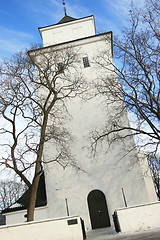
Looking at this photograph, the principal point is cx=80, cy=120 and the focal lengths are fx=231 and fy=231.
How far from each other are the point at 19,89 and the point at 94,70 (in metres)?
8.52

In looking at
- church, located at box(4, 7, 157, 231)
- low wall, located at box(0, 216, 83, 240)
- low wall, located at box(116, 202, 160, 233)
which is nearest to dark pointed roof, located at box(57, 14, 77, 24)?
church, located at box(4, 7, 157, 231)

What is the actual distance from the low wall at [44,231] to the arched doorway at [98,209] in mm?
6195

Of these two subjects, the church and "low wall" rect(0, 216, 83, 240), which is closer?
"low wall" rect(0, 216, 83, 240)

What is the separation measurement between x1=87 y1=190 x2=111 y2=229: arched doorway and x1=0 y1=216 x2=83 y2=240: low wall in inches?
244

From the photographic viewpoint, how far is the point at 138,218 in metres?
11.4

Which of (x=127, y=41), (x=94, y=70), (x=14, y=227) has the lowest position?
(x=14, y=227)

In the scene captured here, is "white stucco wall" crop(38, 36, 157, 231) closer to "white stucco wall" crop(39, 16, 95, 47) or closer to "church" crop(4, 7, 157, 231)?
"church" crop(4, 7, 157, 231)

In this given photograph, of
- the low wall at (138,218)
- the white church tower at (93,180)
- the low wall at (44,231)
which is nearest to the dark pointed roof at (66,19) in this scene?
the white church tower at (93,180)

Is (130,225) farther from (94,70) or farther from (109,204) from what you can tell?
(94,70)

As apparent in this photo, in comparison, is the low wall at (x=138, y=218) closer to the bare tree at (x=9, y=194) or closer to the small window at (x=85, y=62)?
the small window at (x=85, y=62)

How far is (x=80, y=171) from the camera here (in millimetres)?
17969

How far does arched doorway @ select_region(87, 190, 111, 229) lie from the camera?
1652cm

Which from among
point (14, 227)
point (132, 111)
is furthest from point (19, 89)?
point (14, 227)

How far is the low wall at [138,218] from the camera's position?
444 inches
